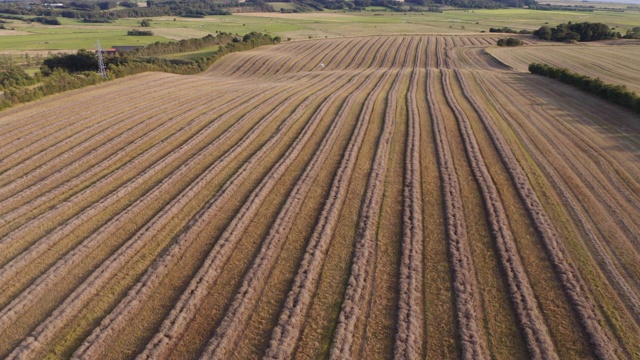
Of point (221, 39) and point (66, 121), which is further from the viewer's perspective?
point (221, 39)

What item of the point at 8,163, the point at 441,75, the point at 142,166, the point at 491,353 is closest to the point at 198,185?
the point at 142,166

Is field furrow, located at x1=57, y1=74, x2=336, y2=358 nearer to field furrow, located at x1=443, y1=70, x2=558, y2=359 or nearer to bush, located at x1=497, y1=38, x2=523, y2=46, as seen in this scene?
field furrow, located at x1=443, y1=70, x2=558, y2=359

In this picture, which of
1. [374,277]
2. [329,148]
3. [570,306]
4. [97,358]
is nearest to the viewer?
[97,358]

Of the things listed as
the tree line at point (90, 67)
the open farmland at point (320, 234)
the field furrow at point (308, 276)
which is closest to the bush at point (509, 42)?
the tree line at point (90, 67)

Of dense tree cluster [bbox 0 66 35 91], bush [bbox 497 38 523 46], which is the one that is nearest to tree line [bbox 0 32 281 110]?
dense tree cluster [bbox 0 66 35 91]

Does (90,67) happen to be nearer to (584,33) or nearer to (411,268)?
(411,268)

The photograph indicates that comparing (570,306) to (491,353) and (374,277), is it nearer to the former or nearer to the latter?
(491,353)
